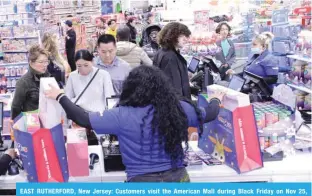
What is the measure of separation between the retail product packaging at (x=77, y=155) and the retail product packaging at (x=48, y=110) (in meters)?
0.19

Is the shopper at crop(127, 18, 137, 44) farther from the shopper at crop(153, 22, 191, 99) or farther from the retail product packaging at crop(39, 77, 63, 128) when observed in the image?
the retail product packaging at crop(39, 77, 63, 128)

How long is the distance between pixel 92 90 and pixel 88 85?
6cm

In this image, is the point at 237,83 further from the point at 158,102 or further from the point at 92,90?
the point at 158,102

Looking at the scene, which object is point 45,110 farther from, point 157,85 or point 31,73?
point 31,73

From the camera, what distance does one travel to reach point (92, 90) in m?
3.89

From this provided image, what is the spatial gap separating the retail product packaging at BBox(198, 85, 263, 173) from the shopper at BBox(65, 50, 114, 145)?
1289mm

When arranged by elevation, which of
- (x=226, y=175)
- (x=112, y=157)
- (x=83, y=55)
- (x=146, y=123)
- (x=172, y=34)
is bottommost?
(x=226, y=175)

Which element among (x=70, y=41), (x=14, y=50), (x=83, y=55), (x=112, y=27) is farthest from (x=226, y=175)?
(x=112, y=27)

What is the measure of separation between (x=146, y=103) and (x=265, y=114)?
3.40ft

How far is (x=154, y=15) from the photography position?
11.5 metres

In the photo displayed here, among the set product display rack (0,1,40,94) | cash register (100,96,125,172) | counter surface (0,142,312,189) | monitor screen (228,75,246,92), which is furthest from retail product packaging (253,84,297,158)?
product display rack (0,1,40,94)

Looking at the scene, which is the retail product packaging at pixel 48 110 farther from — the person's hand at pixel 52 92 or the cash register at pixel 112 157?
the cash register at pixel 112 157

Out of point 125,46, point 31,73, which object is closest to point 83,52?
point 31,73

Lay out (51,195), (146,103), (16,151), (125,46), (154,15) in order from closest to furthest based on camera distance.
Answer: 1. (51,195)
2. (146,103)
3. (16,151)
4. (125,46)
5. (154,15)
